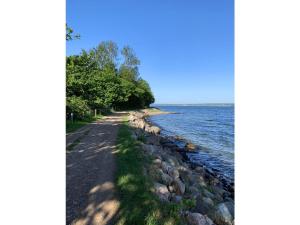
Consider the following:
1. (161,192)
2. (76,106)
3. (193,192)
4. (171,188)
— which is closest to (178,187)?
(171,188)

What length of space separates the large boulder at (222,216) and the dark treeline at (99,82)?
42.3 feet

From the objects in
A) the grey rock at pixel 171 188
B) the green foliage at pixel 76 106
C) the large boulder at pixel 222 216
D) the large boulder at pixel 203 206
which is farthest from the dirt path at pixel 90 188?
the green foliage at pixel 76 106

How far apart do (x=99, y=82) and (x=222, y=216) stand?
26812 millimetres

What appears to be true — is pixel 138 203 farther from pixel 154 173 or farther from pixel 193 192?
pixel 193 192

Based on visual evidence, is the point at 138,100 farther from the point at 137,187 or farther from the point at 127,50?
the point at 137,187

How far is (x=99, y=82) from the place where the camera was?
96.0ft

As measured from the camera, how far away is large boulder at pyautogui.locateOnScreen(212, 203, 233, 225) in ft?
14.0

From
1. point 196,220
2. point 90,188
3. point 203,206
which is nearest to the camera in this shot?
point 196,220

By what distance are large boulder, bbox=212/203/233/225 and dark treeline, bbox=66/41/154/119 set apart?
12.9 meters

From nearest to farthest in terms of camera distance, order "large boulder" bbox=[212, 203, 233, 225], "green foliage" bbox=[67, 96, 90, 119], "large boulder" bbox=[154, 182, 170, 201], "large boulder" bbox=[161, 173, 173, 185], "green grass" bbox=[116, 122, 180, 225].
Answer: "green grass" bbox=[116, 122, 180, 225], "large boulder" bbox=[212, 203, 233, 225], "large boulder" bbox=[154, 182, 170, 201], "large boulder" bbox=[161, 173, 173, 185], "green foliage" bbox=[67, 96, 90, 119]

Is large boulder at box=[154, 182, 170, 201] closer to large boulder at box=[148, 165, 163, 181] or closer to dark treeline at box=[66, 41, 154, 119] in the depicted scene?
large boulder at box=[148, 165, 163, 181]

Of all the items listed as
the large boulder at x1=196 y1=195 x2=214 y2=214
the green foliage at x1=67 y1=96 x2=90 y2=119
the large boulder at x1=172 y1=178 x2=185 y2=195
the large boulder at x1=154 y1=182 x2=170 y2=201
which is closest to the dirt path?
the large boulder at x1=154 y1=182 x2=170 y2=201
